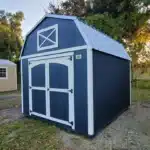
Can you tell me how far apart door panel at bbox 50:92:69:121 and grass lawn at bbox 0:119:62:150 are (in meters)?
0.41

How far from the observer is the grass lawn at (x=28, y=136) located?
4.39m

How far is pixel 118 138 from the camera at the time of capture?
485cm

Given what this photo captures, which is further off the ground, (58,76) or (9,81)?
(58,76)

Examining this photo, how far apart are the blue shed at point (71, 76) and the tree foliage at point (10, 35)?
16.6 m

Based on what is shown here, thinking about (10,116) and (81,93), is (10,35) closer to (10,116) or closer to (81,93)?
(10,116)

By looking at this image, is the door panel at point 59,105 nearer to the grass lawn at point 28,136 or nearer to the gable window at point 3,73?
the grass lawn at point 28,136

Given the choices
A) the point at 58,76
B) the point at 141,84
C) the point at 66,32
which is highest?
the point at 66,32

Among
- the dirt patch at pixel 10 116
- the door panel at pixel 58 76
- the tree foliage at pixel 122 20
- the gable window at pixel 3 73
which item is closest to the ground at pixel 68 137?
the dirt patch at pixel 10 116

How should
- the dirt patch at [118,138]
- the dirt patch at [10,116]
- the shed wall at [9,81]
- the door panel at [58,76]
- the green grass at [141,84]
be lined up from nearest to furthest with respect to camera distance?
1. the dirt patch at [118,138]
2. the door panel at [58,76]
3. the dirt patch at [10,116]
4. the shed wall at [9,81]
5. the green grass at [141,84]

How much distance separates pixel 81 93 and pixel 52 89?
1218 millimetres

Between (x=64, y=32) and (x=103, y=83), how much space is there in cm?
176

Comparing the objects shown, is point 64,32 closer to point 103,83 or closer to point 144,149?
point 103,83

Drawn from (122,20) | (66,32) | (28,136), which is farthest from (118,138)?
(122,20)

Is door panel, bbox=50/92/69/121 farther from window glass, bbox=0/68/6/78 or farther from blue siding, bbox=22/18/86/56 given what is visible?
window glass, bbox=0/68/6/78
